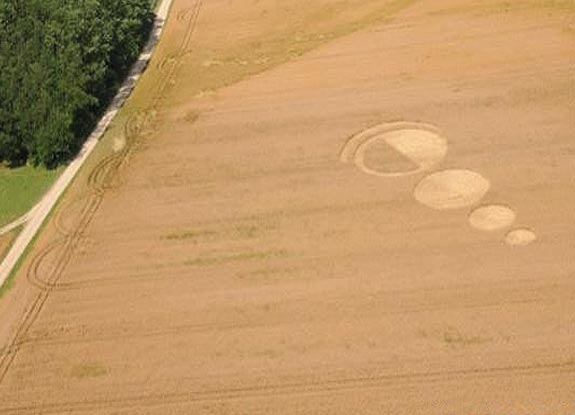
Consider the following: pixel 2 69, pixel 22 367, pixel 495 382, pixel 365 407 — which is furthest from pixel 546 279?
pixel 2 69

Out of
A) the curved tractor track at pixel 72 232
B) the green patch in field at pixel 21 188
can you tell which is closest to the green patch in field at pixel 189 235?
the curved tractor track at pixel 72 232

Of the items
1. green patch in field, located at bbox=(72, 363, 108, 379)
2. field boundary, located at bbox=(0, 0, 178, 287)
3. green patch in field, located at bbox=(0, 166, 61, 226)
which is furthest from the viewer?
green patch in field, located at bbox=(0, 166, 61, 226)

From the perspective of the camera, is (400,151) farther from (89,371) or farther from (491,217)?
(89,371)

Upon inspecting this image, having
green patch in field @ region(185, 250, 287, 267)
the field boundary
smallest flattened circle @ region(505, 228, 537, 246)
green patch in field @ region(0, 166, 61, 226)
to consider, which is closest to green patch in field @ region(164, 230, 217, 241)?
green patch in field @ region(185, 250, 287, 267)

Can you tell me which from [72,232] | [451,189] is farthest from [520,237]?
[72,232]

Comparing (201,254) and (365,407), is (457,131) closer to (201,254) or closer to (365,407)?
(201,254)

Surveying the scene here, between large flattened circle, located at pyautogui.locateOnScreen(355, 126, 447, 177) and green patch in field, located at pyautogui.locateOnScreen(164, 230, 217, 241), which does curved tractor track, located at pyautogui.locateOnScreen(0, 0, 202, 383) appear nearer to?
green patch in field, located at pyautogui.locateOnScreen(164, 230, 217, 241)

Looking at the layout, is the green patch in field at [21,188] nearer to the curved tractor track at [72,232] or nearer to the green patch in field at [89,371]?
the curved tractor track at [72,232]
